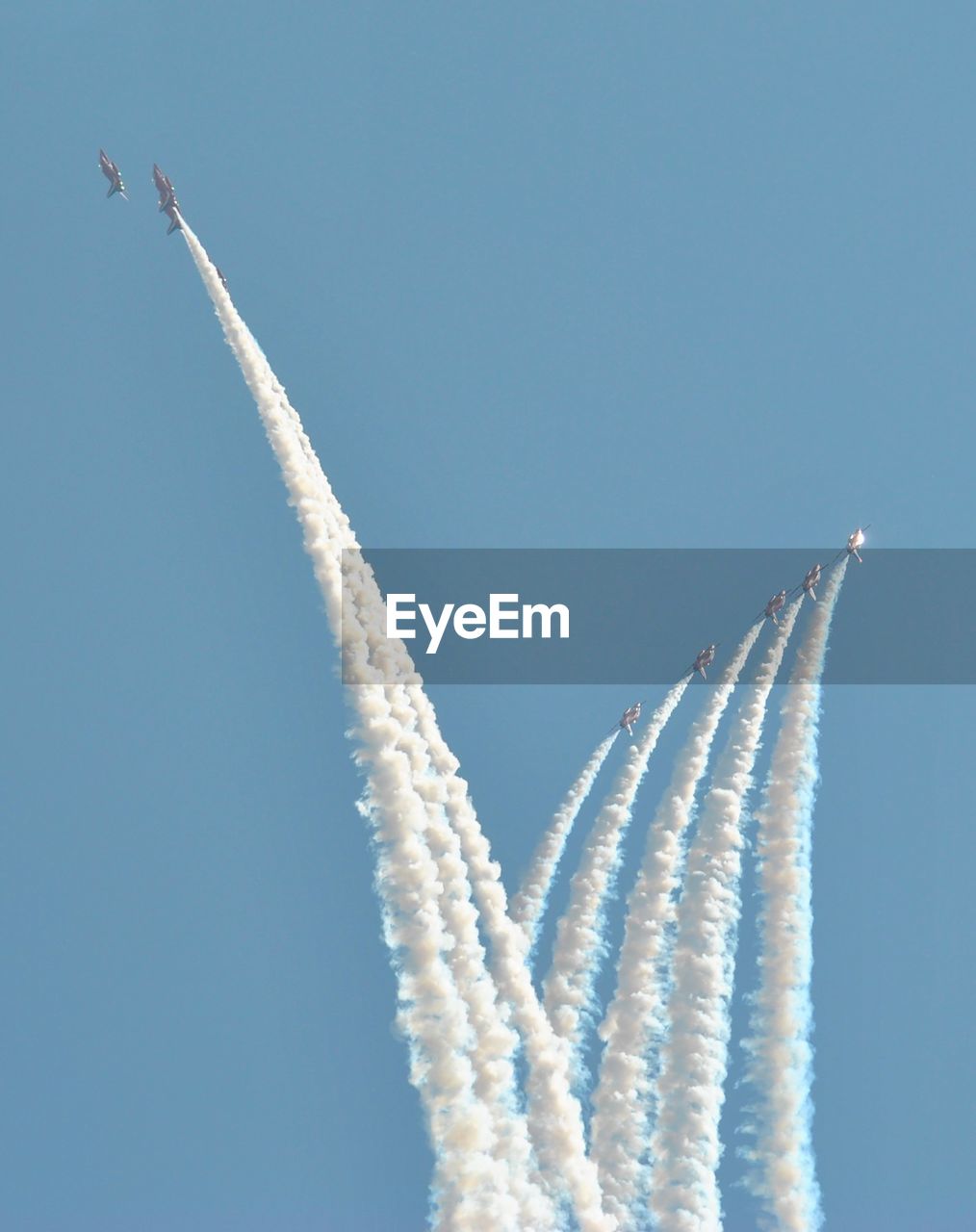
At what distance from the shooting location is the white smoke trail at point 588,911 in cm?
7062

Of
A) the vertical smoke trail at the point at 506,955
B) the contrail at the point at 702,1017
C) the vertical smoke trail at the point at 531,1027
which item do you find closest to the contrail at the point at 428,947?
the vertical smoke trail at the point at 506,955

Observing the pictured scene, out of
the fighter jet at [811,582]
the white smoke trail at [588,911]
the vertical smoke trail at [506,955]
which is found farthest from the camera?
the fighter jet at [811,582]

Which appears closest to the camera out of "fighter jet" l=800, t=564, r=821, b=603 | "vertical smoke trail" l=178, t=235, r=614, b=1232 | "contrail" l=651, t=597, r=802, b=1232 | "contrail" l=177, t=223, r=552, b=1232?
"contrail" l=177, t=223, r=552, b=1232

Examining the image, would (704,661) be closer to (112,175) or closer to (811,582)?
(811,582)

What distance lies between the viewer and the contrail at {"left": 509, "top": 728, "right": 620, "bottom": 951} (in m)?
72.6

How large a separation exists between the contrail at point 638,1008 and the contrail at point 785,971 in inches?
157

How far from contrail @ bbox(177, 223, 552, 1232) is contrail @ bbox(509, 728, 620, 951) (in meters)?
7.55

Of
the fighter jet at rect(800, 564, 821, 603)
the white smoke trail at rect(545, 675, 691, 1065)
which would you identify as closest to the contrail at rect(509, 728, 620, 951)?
the white smoke trail at rect(545, 675, 691, 1065)

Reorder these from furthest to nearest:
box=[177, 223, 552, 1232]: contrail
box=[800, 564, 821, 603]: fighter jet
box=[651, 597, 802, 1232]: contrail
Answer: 1. box=[800, 564, 821, 603]: fighter jet
2. box=[651, 597, 802, 1232]: contrail
3. box=[177, 223, 552, 1232]: contrail

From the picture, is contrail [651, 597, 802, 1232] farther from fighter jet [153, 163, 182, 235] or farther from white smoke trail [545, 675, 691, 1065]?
fighter jet [153, 163, 182, 235]

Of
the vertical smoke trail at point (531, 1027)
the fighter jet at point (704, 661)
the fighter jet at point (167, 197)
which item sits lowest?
the vertical smoke trail at point (531, 1027)

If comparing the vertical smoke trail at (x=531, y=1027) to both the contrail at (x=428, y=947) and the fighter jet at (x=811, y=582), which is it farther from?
the fighter jet at (x=811, y=582)

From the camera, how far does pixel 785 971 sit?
7112 cm

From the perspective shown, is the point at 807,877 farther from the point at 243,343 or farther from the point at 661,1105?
the point at 243,343
